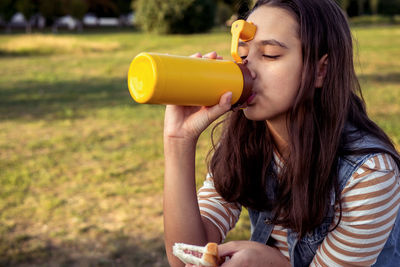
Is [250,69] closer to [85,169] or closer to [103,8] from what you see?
[85,169]

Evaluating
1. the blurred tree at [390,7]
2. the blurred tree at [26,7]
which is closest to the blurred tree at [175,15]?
the blurred tree at [26,7]

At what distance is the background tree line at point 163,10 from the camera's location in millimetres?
25578

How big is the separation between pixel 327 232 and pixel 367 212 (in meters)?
0.26

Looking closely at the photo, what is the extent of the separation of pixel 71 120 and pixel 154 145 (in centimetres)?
214

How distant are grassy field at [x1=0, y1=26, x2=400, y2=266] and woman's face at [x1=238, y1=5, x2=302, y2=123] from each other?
1.49 meters

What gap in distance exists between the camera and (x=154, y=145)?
247 inches

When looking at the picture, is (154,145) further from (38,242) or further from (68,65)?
(68,65)

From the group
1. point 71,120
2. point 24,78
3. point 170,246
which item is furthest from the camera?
point 24,78

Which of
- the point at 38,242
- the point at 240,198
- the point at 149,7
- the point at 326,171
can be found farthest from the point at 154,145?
the point at 149,7

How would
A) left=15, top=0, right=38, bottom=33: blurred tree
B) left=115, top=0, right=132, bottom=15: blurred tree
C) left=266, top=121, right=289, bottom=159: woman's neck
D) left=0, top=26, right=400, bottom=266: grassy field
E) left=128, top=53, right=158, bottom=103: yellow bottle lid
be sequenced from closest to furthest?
left=128, top=53, right=158, bottom=103: yellow bottle lid, left=266, top=121, right=289, bottom=159: woman's neck, left=0, top=26, right=400, bottom=266: grassy field, left=15, top=0, right=38, bottom=33: blurred tree, left=115, top=0, right=132, bottom=15: blurred tree

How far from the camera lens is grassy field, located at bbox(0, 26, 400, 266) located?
3.64 meters

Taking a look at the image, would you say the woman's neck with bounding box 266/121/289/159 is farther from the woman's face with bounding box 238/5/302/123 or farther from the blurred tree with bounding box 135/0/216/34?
the blurred tree with bounding box 135/0/216/34

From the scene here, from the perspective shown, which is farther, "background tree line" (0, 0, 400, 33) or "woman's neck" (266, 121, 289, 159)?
"background tree line" (0, 0, 400, 33)

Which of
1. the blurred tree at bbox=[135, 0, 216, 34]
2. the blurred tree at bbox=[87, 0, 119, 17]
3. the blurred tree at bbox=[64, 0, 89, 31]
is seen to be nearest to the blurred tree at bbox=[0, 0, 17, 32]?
the blurred tree at bbox=[64, 0, 89, 31]
